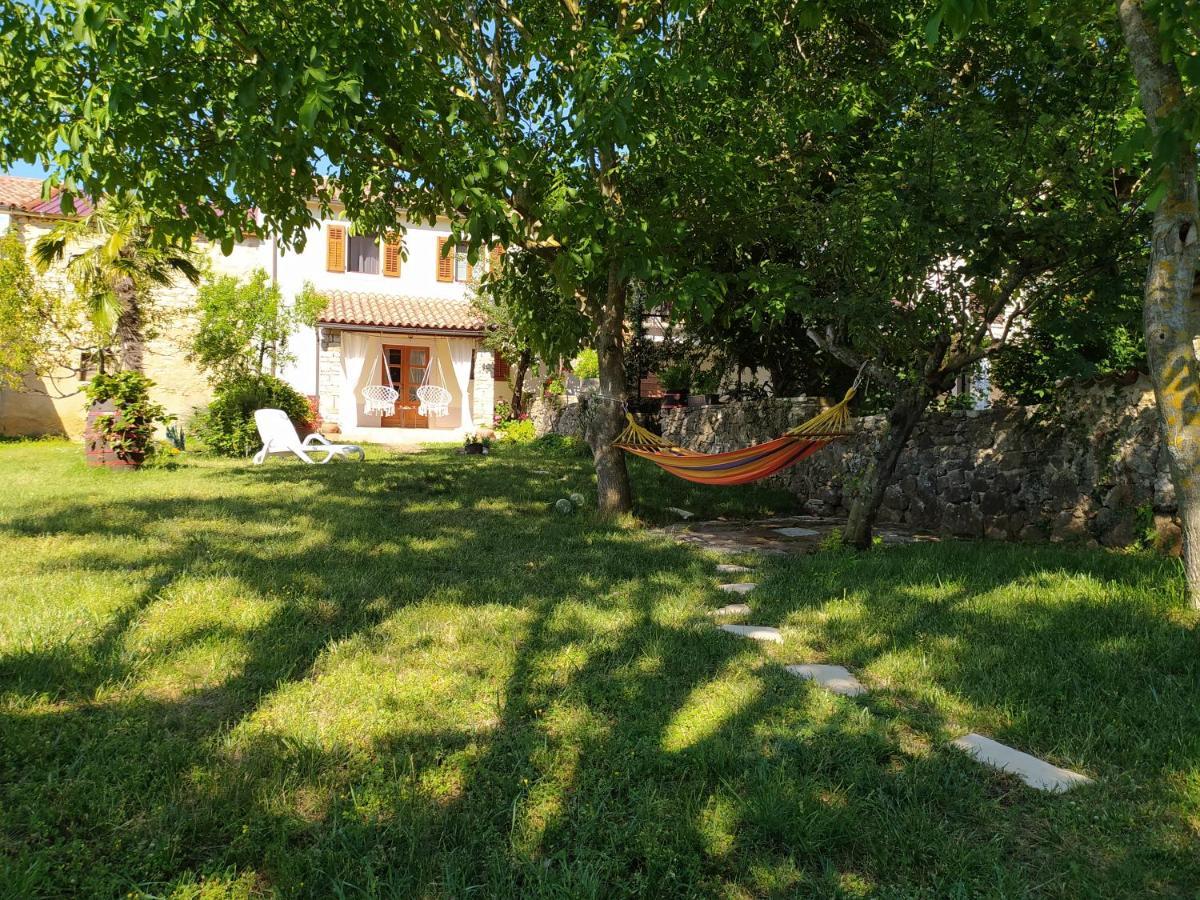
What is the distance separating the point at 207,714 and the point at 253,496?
5.06m

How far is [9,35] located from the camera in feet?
15.0

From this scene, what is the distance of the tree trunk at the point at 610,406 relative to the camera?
660 centimetres

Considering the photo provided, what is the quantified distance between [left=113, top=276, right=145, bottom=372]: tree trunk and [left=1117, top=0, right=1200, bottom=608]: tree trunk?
35.8 feet

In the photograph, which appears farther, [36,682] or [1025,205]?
[1025,205]

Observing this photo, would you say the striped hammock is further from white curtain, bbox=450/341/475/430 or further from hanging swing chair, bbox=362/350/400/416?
white curtain, bbox=450/341/475/430

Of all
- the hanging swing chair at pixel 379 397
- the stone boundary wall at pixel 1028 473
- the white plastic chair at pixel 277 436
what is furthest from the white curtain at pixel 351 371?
the stone boundary wall at pixel 1028 473

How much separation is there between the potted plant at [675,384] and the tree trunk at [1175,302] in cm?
862

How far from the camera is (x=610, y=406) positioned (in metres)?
6.68

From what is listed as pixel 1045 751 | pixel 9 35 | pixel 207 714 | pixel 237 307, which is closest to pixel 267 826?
pixel 207 714

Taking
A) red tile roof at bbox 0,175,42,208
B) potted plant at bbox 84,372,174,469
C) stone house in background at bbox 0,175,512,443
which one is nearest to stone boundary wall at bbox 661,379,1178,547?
potted plant at bbox 84,372,174,469

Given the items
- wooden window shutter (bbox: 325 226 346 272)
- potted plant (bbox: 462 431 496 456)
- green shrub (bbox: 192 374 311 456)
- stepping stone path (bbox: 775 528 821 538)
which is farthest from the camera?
wooden window shutter (bbox: 325 226 346 272)

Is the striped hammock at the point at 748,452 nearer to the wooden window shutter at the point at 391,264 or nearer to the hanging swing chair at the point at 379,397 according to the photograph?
the hanging swing chair at the point at 379,397

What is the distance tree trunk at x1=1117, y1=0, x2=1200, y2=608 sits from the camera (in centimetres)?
327

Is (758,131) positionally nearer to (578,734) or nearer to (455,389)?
(578,734)
